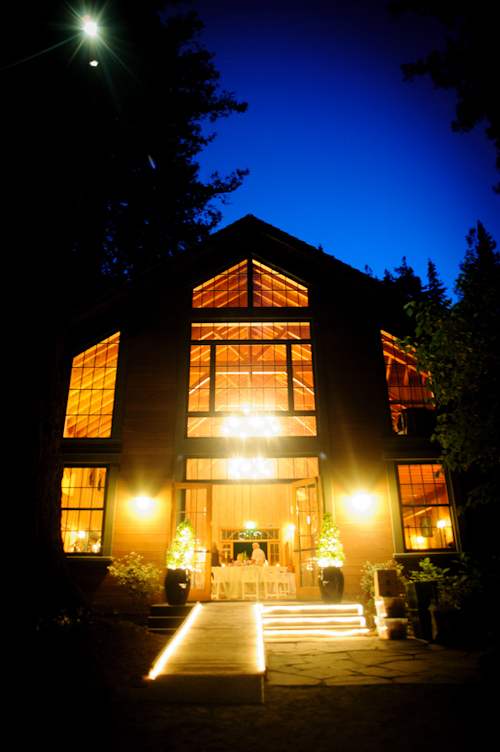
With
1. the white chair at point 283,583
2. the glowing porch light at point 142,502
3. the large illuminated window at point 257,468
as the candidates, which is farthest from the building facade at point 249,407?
the large illuminated window at point 257,468

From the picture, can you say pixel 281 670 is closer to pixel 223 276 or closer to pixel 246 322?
pixel 246 322

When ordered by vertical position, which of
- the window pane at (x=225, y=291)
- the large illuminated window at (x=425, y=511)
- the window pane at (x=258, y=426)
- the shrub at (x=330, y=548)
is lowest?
the shrub at (x=330, y=548)

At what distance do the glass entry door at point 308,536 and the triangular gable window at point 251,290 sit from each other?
445cm

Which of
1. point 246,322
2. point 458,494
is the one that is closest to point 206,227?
point 246,322

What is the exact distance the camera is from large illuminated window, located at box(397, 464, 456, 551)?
10.3 meters

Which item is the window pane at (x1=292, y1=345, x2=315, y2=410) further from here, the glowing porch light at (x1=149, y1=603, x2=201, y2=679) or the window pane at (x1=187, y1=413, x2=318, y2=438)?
the glowing porch light at (x1=149, y1=603, x2=201, y2=679)

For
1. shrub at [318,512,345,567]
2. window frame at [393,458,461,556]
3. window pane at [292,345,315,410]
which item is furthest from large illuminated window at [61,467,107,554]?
window frame at [393,458,461,556]

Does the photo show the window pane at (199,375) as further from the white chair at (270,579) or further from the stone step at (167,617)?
the stone step at (167,617)

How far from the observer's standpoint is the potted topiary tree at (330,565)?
9.09 m

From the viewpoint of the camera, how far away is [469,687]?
466cm

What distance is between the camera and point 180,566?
29.6ft

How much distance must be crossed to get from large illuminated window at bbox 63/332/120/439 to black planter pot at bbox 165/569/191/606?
3438 millimetres

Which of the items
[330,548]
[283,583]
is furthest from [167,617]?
[283,583]

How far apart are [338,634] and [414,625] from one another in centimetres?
123
